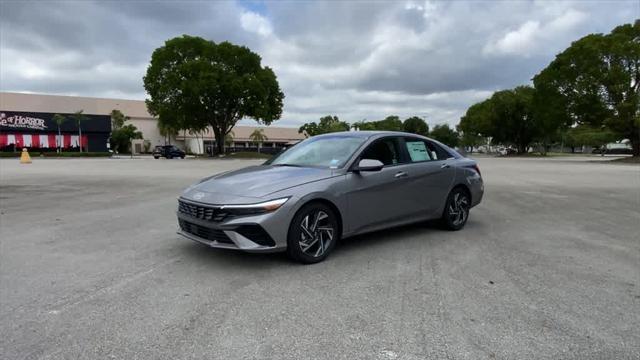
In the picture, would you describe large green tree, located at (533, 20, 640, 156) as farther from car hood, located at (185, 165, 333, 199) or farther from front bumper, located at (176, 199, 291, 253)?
front bumper, located at (176, 199, 291, 253)

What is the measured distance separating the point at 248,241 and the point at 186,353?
1633 mm

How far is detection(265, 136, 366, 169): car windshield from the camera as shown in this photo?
5498 millimetres

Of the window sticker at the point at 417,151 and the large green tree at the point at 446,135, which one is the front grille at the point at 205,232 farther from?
the large green tree at the point at 446,135

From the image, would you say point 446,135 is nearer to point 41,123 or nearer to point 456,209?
point 41,123

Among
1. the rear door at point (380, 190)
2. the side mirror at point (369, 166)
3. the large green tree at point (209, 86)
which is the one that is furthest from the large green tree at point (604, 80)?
the side mirror at point (369, 166)

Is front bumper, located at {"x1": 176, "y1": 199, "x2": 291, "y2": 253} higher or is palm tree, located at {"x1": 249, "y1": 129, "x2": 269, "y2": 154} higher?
palm tree, located at {"x1": 249, "y1": 129, "x2": 269, "y2": 154}

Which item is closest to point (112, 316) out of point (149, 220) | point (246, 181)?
point (246, 181)

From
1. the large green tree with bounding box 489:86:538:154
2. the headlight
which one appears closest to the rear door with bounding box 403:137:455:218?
the headlight

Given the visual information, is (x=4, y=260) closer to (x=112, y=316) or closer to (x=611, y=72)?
(x=112, y=316)

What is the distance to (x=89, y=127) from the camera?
6338 cm

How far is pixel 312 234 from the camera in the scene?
486 cm

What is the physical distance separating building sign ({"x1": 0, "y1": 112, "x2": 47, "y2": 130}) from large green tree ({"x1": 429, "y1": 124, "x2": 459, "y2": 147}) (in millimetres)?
87531

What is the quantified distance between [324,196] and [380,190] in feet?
3.20

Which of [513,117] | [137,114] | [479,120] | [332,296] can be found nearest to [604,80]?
[513,117]
